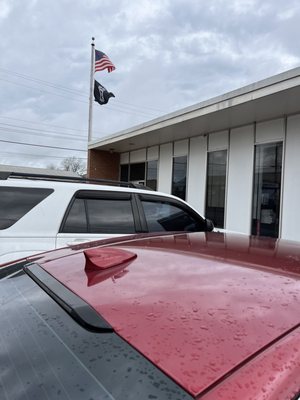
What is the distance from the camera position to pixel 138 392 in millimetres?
921

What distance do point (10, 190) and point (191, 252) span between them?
10.1ft

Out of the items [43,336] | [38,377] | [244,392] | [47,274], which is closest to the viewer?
[244,392]

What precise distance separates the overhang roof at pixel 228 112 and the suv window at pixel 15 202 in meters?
5.54

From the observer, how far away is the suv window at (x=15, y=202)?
172 inches

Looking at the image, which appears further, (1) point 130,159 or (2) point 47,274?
(1) point 130,159

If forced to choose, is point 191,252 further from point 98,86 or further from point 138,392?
point 98,86

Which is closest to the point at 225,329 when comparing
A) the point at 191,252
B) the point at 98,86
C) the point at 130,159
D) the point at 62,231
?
the point at 191,252

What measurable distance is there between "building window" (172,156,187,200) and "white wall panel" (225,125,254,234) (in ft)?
7.87

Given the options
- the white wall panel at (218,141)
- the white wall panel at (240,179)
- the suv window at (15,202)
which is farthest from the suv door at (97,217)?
the white wall panel at (218,141)

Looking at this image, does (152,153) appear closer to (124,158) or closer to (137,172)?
(137,172)

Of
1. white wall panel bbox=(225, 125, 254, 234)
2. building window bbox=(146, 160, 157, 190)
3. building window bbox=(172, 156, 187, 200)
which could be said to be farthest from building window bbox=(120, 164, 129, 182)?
white wall panel bbox=(225, 125, 254, 234)

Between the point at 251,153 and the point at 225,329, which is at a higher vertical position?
the point at 251,153

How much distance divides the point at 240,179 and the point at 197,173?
2.07 metres

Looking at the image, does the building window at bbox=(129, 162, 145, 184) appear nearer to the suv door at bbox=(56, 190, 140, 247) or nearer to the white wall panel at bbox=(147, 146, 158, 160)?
the white wall panel at bbox=(147, 146, 158, 160)
